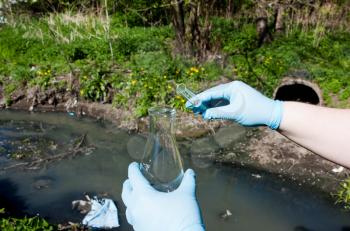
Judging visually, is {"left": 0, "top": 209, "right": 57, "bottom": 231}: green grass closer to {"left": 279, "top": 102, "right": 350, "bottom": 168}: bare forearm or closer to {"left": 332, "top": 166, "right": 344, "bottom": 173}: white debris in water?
{"left": 279, "top": 102, "right": 350, "bottom": 168}: bare forearm

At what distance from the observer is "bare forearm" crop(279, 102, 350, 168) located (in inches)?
72.6

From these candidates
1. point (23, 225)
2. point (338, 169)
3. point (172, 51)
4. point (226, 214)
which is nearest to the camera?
point (23, 225)

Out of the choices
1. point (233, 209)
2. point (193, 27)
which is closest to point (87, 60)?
point (193, 27)

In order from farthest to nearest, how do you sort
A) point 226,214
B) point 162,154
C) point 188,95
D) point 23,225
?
point 226,214 < point 23,225 < point 188,95 < point 162,154

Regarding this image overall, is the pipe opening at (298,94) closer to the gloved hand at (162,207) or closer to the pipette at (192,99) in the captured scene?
the pipette at (192,99)

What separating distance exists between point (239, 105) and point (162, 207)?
0.76 m

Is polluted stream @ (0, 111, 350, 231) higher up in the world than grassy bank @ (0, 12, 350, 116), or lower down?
lower down

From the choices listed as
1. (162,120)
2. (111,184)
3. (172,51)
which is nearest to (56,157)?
(111,184)

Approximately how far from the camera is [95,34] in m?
8.65

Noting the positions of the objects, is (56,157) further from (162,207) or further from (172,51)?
(162,207)

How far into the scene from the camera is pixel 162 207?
1858mm

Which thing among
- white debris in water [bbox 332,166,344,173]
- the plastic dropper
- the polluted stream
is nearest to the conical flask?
the plastic dropper

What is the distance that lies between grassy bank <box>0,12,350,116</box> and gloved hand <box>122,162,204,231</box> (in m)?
4.41

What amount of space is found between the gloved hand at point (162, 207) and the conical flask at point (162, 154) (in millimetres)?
72
